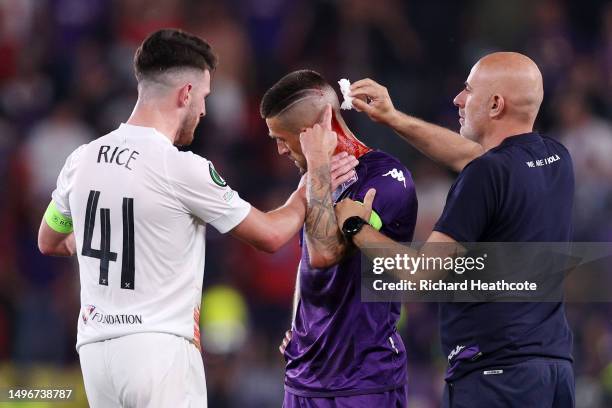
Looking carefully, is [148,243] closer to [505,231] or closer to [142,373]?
[142,373]

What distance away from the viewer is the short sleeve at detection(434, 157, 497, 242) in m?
4.89

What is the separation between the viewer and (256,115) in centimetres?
1199

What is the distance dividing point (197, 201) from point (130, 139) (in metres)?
0.44

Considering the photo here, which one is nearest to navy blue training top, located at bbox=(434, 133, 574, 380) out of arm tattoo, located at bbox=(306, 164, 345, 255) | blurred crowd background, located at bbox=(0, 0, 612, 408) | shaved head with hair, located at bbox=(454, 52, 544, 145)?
shaved head with hair, located at bbox=(454, 52, 544, 145)

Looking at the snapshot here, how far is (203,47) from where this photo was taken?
16.9 feet

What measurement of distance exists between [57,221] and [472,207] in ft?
6.87

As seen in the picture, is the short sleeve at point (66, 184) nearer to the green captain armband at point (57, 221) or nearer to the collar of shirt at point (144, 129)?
the green captain armband at point (57, 221)

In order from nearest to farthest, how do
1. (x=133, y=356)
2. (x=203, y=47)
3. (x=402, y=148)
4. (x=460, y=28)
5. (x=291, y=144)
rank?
1. (x=133, y=356)
2. (x=203, y=47)
3. (x=291, y=144)
4. (x=402, y=148)
5. (x=460, y=28)

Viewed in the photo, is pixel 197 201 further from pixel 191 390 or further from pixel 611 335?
pixel 611 335

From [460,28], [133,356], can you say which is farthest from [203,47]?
[460,28]

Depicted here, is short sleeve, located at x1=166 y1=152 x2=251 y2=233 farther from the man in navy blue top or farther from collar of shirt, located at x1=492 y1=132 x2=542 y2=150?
collar of shirt, located at x1=492 y1=132 x2=542 y2=150

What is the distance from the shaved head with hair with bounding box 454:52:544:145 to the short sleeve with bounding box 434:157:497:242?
1.23 feet

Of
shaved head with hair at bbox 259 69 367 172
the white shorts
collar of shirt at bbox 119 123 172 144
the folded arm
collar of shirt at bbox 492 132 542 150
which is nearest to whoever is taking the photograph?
the white shorts

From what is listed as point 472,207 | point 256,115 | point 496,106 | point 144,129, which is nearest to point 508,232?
point 472,207
